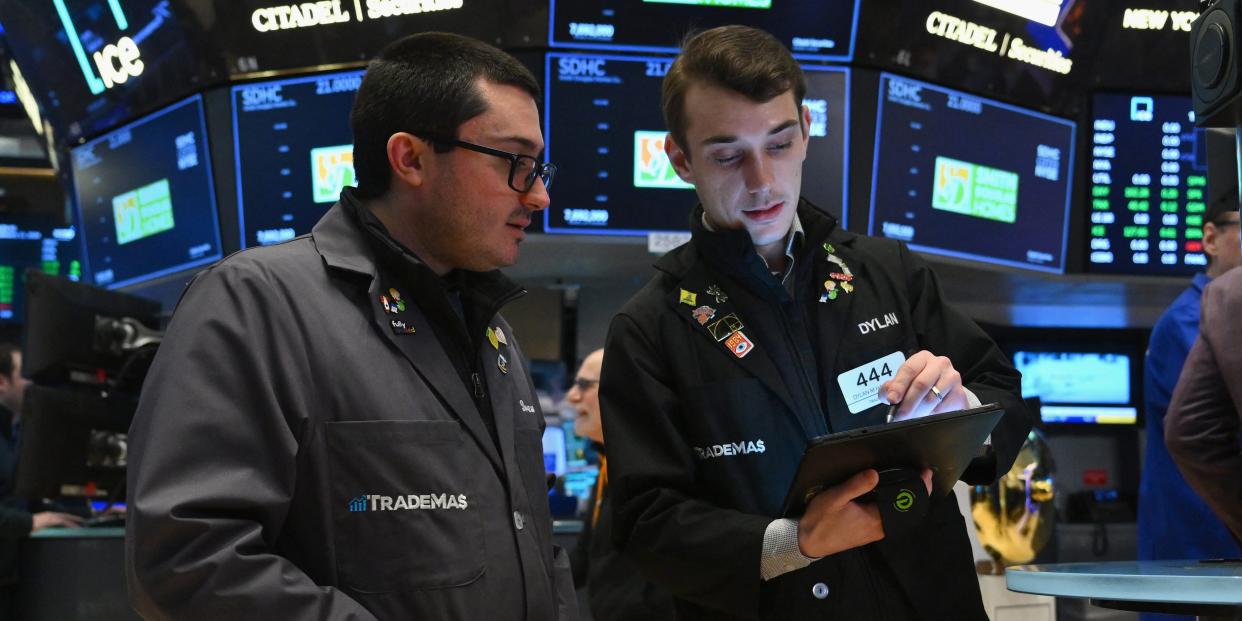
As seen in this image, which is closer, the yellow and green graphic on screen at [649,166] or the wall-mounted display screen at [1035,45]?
the yellow and green graphic on screen at [649,166]

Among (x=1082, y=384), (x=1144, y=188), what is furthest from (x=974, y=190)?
(x=1082, y=384)

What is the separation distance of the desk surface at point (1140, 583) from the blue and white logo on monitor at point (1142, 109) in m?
4.06

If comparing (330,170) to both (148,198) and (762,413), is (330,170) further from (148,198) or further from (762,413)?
(762,413)

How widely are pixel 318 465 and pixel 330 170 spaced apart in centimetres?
338

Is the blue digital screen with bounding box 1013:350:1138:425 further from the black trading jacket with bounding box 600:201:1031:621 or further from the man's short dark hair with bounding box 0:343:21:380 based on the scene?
the man's short dark hair with bounding box 0:343:21:380

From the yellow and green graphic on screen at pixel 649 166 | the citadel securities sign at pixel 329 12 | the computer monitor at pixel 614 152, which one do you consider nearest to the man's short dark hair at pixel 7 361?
the citadel securities sign at pixel 329 12

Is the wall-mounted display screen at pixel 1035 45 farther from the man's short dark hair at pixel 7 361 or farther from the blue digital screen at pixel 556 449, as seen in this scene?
the man's short dark hair at pixel 7 361

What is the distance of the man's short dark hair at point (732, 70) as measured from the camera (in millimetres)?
1990

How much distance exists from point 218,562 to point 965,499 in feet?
A: 8.45

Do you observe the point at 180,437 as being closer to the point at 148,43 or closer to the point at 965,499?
the point at 965,499

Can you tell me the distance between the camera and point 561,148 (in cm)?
459

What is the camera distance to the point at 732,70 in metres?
1.99

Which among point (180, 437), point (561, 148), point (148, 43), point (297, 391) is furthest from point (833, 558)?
point (148, 43)

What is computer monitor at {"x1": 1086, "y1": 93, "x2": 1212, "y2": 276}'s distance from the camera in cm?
526
